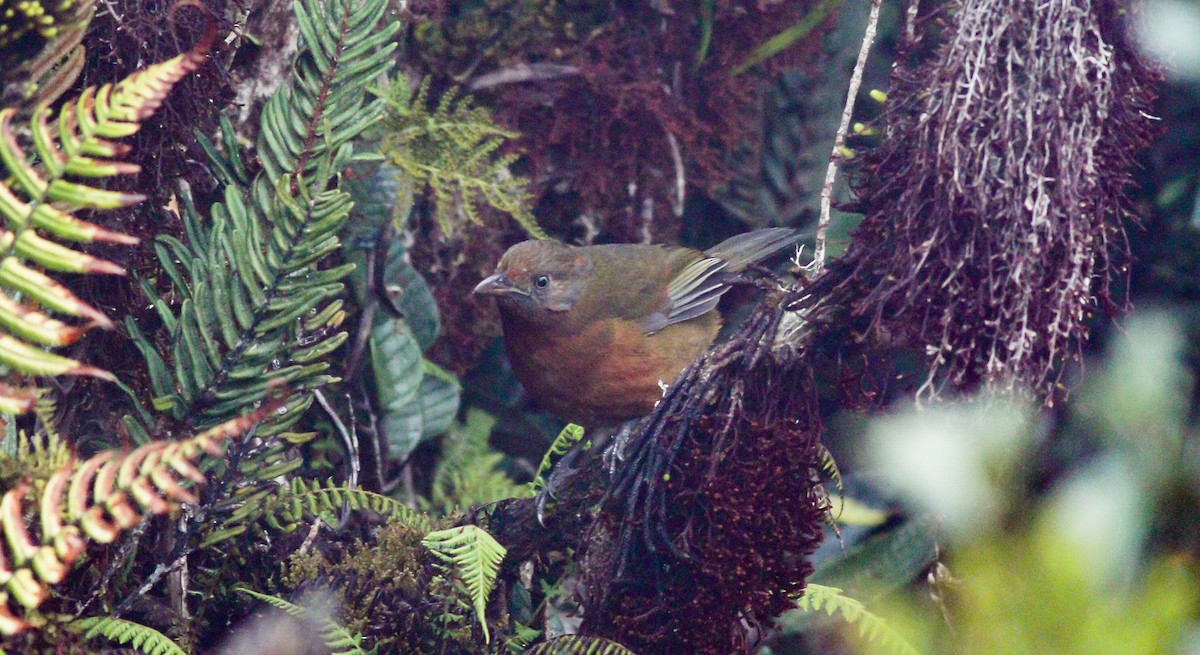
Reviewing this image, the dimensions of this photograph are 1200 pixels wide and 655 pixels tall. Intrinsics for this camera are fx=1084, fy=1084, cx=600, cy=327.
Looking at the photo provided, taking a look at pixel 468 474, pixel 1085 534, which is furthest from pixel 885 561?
pixel 1085 534

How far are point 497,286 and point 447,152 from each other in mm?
483

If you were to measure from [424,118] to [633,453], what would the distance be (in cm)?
148

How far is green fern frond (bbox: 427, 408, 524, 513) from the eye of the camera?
3.94 m

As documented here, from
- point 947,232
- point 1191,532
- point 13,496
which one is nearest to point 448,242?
point 947,232

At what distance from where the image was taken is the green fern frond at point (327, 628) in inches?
97.7

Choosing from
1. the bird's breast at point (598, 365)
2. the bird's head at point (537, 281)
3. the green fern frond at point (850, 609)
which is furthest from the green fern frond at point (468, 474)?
the green fern frond at point (850, 609)

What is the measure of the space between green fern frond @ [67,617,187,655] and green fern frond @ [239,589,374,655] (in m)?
0.28

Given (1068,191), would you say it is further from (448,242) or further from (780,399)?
(448,242)

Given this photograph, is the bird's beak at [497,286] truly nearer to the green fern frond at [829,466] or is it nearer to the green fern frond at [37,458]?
the green fern frond at [829,466]

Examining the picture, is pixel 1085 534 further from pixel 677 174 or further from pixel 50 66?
pixel 677 174

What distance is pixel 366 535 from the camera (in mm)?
3107

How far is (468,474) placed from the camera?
13.1ft

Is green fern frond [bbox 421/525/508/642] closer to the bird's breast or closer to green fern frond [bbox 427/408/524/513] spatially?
the bird's breast

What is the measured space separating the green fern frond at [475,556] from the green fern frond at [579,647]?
14cm
